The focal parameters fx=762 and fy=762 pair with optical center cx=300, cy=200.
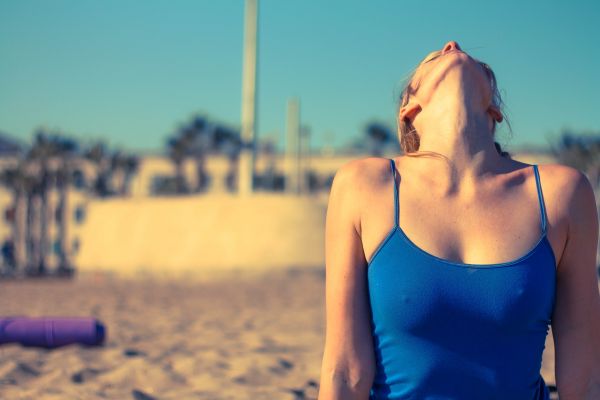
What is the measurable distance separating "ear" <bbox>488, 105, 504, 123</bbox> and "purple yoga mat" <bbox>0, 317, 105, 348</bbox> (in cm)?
455

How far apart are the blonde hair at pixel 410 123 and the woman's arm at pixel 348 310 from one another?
208 mm

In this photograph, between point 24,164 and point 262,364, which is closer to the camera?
point 262,364

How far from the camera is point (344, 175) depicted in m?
1.63

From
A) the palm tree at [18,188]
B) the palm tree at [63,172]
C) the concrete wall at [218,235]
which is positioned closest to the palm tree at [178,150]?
the palm tree at [63,172]

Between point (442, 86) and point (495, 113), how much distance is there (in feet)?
0.48

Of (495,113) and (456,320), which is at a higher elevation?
(495,113)

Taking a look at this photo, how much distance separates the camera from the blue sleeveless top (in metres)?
1.51

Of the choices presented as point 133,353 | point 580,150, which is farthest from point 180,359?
point 580,150

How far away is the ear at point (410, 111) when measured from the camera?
177cm

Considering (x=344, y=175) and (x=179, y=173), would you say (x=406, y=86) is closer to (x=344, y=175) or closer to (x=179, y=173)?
(x=344, y=175)

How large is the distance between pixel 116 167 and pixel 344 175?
45662 millimetres

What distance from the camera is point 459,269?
59.9 inches

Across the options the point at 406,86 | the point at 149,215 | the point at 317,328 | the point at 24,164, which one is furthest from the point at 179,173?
the point at 406,86

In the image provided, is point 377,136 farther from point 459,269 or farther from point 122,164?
point 459,269
